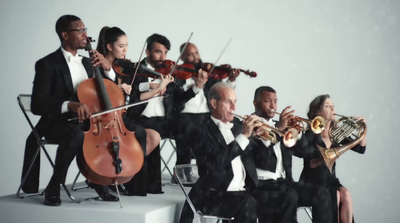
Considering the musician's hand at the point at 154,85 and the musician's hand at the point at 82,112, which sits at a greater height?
the musician's hand at the point at 154,85

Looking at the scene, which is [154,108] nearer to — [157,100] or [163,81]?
[157,100]

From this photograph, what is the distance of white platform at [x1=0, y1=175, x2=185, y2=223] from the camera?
7.98 ft

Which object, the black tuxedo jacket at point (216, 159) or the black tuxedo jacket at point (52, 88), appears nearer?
the black tuxedo jacket at point (216, 159)

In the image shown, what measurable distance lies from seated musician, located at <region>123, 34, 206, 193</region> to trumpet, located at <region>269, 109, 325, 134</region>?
0.59m

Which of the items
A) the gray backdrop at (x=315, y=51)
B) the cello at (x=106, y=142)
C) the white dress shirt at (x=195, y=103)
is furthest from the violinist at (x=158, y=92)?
the gray backdrop at (x=315, y=51)

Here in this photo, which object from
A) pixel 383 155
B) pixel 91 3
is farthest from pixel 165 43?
pixel 383 155

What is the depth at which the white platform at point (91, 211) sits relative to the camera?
2434 millimetres

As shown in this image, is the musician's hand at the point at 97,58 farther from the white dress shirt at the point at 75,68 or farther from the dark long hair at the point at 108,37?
the dark long hair at the point at 108,37

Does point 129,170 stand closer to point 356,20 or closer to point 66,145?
point 66,145

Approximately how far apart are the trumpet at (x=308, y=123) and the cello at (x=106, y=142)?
0.79 m

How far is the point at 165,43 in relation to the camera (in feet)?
10.8

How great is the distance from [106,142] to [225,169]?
51cm

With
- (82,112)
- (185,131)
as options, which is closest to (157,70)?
(185,131)

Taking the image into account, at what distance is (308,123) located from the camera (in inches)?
118
